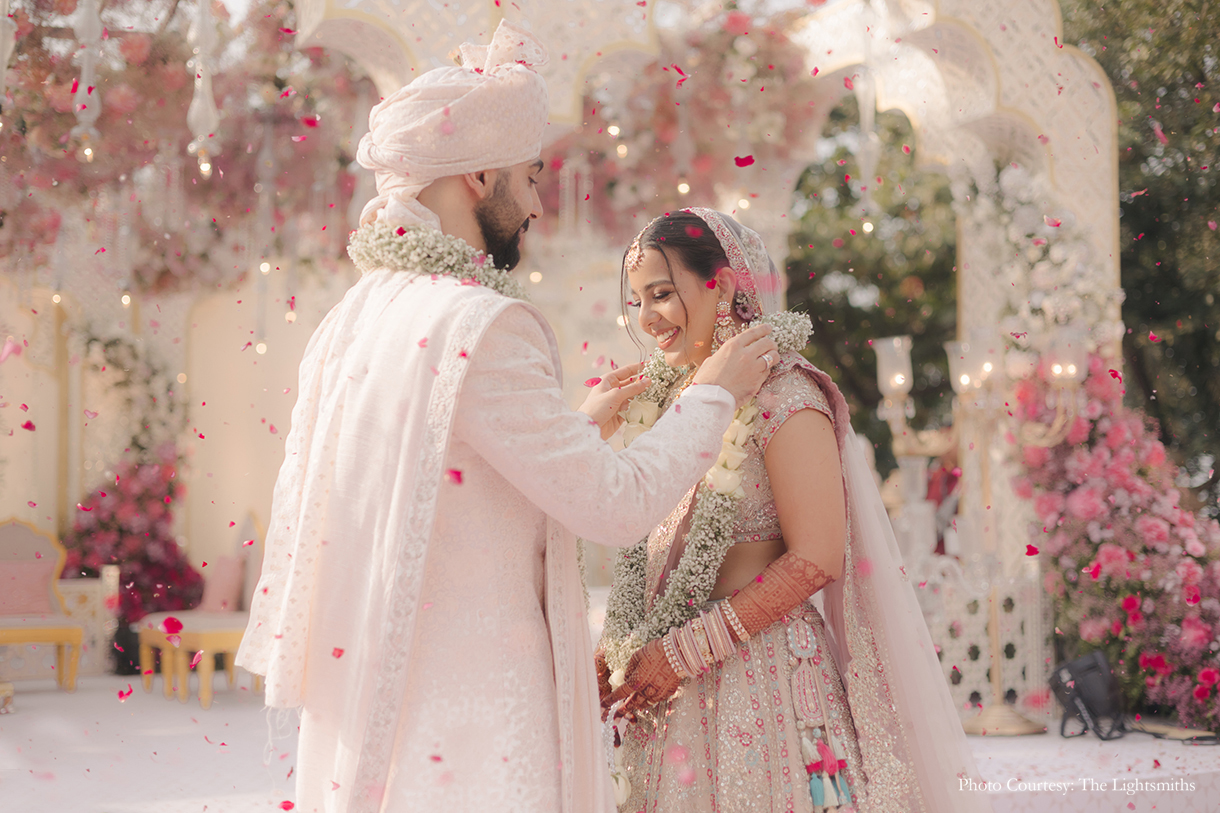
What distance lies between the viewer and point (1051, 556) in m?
5.33

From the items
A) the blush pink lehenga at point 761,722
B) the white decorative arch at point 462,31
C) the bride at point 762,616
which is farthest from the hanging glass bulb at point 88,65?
the blush pink lehenga at point 761,722

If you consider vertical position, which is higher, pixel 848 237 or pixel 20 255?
pixel 848 237

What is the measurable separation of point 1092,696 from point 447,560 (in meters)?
4.40

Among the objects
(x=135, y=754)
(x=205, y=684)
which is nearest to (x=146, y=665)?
(x=205, y=684)

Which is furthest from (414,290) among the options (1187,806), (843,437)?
(1187,806)

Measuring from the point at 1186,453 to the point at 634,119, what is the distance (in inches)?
153

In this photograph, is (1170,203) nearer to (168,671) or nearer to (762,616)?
(762,616)

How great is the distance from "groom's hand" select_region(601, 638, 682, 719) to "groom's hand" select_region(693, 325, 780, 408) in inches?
19.1

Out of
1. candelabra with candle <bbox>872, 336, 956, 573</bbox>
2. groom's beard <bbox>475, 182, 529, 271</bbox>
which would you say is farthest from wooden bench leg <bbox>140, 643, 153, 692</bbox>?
groom's beard <bbox>475, 182, 529, 271</bbox>

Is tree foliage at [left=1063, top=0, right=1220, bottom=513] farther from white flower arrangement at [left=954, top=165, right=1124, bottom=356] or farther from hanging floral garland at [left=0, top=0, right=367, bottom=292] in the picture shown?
hanging floral garland at [left=0, top=0, right=367, bottom=292]

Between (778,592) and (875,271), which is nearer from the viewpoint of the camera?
(778,592)

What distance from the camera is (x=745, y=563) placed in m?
1.97

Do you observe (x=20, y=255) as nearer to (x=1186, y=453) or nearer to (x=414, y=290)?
(x=414, y=290)

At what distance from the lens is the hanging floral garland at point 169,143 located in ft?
17.7
